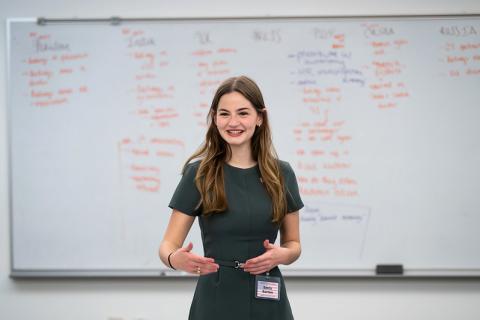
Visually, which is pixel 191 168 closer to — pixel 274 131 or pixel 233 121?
pixel 233 121

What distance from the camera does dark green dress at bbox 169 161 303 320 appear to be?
1.36 meters

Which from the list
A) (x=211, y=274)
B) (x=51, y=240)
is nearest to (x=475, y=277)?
(x=211, y=274)

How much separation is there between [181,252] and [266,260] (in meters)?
0.23

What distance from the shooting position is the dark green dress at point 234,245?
4.46ft

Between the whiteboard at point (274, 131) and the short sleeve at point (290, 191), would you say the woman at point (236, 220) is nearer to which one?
the short sleeve at point (290, 191)

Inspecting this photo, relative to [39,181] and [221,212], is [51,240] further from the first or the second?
[221,212]

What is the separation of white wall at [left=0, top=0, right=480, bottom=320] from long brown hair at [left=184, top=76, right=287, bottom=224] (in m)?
1.43

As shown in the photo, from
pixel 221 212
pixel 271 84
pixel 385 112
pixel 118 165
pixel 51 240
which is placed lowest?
pixel 51 240

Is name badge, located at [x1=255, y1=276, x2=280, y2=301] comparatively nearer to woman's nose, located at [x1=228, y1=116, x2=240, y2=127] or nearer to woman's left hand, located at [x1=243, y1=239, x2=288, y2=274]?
woman's left hand, located at [x1=243, y1=239, x2=288, y2=274]

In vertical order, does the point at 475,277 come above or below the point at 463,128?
below

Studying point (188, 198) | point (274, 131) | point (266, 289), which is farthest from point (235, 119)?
point (274, 131)

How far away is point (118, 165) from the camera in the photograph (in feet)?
8.93

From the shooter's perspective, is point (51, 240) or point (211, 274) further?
point (51, 240)

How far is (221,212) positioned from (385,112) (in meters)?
1.64
